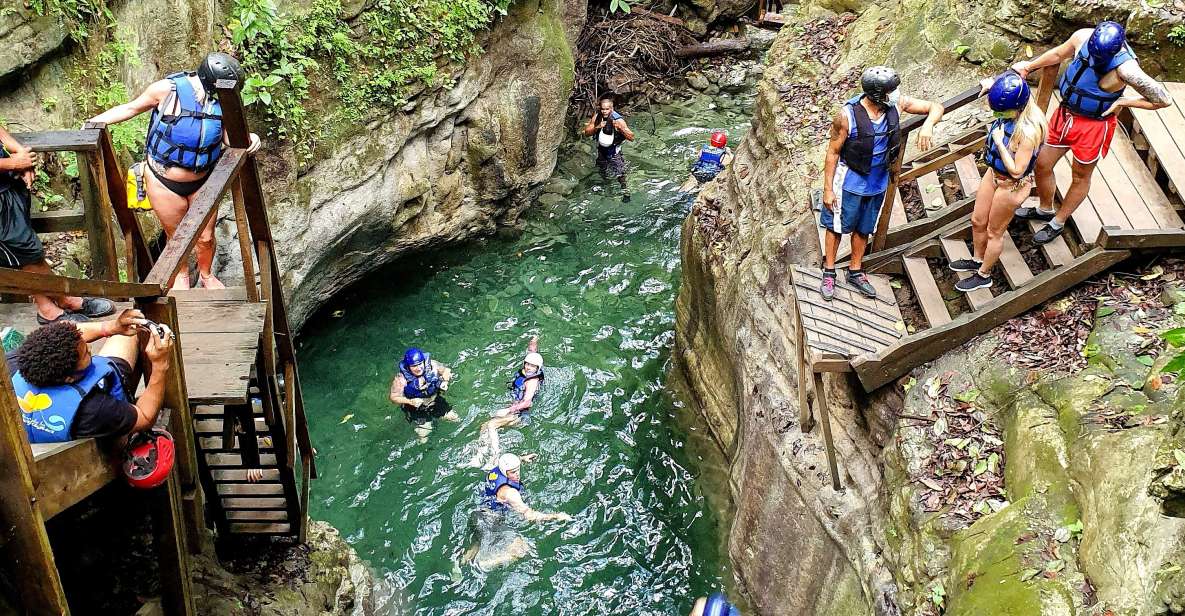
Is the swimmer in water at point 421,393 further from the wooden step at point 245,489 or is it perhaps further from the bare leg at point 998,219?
the bare leg at point 998,219

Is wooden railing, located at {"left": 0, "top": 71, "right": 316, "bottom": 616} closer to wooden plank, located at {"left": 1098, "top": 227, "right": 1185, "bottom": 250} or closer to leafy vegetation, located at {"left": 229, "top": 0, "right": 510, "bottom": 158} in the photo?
leafy vegetation, located at {"left": 229, "top": 0, "right": 510, "bottom": 158}

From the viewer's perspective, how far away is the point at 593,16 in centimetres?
1933

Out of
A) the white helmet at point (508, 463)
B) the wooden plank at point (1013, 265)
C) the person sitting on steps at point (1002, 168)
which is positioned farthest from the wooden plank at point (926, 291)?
the white helmet at point (508, 463)

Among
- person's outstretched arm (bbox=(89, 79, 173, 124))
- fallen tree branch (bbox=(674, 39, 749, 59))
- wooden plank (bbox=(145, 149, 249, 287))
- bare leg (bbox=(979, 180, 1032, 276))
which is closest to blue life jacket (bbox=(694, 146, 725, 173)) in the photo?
fallen tree branch (bbox=(674, 39, 749, 59))

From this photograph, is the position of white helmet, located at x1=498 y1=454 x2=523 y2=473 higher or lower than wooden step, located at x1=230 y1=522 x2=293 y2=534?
higher

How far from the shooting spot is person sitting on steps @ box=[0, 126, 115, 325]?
5.53 metres

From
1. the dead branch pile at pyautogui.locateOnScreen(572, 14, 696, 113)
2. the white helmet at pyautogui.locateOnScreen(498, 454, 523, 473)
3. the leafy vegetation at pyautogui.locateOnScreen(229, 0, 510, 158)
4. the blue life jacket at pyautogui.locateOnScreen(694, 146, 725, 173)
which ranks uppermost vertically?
the dead branch pile at pyautogui.locateOnScreen(572, 14, 696, 113)

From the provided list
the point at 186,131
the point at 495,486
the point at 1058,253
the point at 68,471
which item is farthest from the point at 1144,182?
the point at 68,471

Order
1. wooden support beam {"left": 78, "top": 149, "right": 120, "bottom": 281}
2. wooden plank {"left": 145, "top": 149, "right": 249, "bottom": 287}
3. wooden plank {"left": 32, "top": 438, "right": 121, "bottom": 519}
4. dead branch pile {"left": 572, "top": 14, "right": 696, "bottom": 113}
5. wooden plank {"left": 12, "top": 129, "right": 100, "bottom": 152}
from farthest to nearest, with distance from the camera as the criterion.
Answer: dead branch pile {"left": 572, "top": 14, "right": 696, "bottom": 113} < wooden support beam {"left": 78, "top": 149, "right": 120, "bottom": 281} < wooden plank {"left": 12, "top": 129, "right": 100, "bottom": 152} < wooden plank {"left": 145, "top": 149, "right": 249, "bottom": 287} < wooden plank {"left": 32, "top": 438, "right": 121, "bottom": 519}

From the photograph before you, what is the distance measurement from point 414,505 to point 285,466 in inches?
133

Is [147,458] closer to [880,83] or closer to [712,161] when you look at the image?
[880,83]

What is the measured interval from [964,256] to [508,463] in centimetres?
504

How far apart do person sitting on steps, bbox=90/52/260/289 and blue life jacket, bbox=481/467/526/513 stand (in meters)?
4.12

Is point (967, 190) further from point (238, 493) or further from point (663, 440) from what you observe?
point (238, 493)
